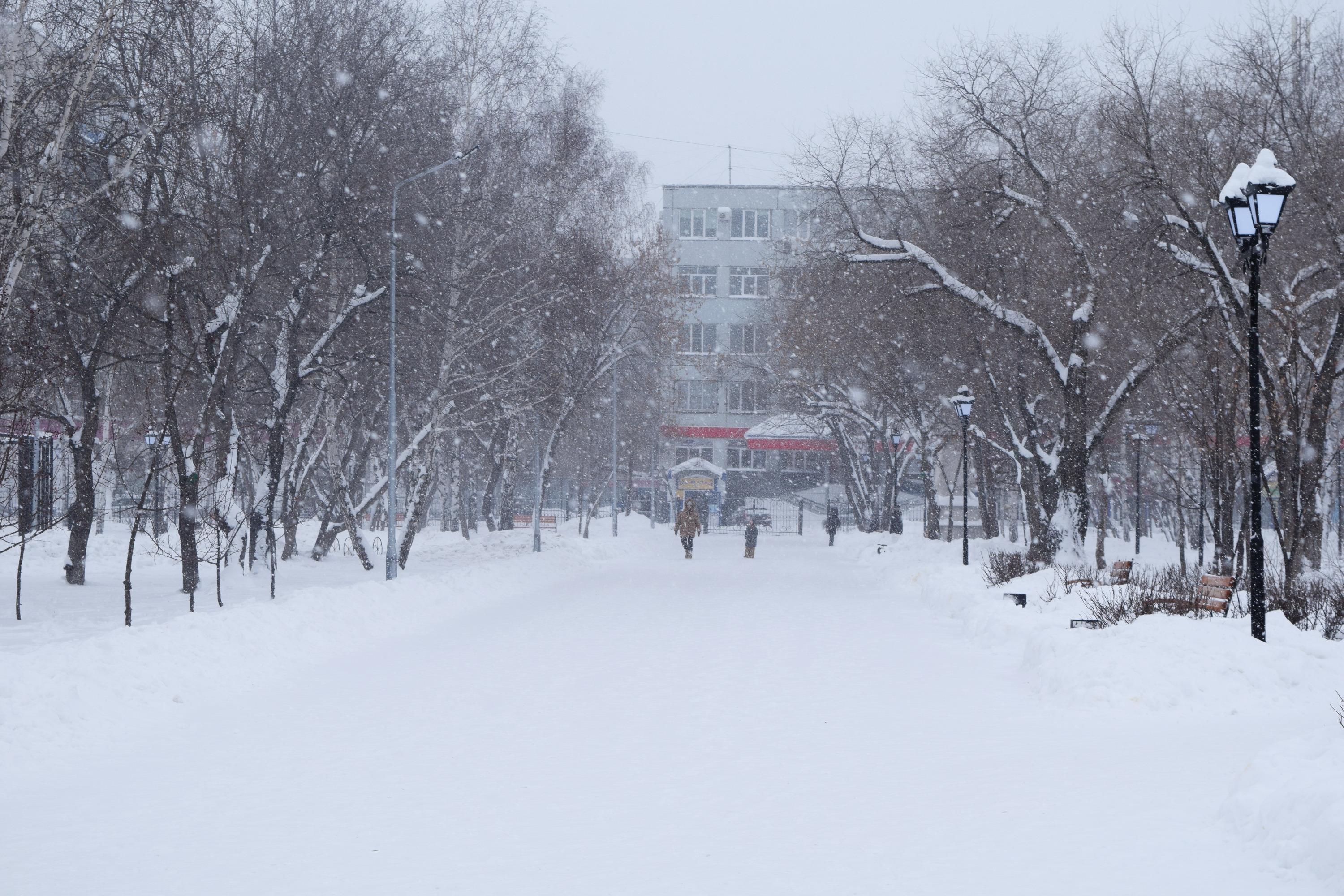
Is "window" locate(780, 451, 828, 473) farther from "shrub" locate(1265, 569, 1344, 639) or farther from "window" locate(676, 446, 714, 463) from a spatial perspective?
"shrub" locate(1265, 569, 1344, 639)

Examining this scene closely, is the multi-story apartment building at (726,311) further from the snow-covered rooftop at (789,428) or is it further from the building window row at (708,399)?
the snow-covered rooftop at (789,428)

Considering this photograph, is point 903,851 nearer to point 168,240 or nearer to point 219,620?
point 219,620

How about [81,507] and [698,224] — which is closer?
[81,507]

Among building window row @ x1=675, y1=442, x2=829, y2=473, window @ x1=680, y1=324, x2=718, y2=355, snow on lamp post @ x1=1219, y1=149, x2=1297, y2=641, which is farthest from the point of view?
window @ x1=680, y1=324, x2=718, y2=355

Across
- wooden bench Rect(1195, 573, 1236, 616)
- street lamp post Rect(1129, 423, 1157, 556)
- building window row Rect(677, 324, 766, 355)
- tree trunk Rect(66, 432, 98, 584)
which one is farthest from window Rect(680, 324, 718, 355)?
wooden bench Rect(1195, 573, 1236, 616)

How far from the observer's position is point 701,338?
7406 centimetres

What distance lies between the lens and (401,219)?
2253cm

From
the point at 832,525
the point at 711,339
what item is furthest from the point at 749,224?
the point at 832,525

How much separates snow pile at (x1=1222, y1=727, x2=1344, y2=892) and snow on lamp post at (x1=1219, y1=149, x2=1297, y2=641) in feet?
14.4

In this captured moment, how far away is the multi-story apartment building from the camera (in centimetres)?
7306

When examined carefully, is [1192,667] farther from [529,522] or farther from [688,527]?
[529,522]

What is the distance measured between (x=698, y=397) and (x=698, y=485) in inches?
749

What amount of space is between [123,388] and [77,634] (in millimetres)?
16231

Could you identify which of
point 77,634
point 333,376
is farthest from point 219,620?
point 333,376
